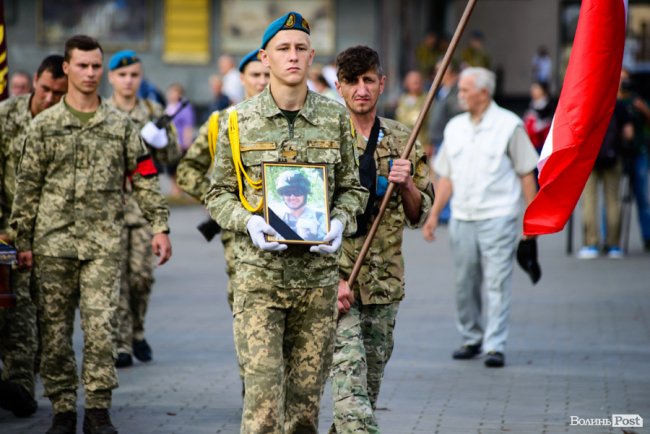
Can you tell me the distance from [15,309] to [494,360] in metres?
3.53

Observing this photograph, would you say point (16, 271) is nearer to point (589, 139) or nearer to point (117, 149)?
point (117, 149)

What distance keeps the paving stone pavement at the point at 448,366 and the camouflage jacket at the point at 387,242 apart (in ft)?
3.79

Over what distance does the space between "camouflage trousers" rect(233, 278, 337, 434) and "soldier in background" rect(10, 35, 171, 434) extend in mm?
1799

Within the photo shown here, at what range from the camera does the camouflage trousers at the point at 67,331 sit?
25.2 ft

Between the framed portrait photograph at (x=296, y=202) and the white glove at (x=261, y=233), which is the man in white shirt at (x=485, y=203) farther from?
the white glove at (x=261, y=233)

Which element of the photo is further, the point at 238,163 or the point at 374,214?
the point at 374,214

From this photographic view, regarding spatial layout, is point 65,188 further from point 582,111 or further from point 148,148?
point 582,111

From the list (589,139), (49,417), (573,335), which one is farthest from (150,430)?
(573,335)

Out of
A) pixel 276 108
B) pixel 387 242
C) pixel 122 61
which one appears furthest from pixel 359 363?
pixel 122 61

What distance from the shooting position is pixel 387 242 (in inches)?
285

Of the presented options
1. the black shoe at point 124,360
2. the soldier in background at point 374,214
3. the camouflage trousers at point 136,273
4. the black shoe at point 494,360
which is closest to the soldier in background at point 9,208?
the black shoe at point 124,360

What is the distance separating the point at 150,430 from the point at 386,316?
1686mm

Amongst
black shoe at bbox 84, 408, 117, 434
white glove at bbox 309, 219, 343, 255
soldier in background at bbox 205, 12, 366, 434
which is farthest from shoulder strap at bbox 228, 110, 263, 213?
black shoe at bbox 84, 408, 117, 434

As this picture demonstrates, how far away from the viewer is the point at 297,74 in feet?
19.9
